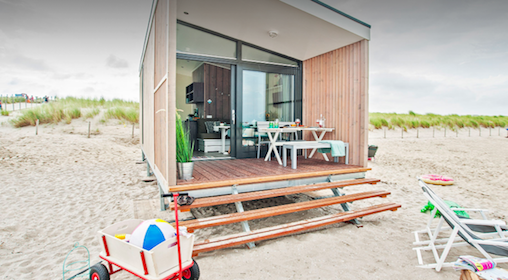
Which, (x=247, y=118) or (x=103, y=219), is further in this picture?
(x=247, y=118)

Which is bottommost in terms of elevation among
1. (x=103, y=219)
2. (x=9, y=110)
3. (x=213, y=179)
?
(x=103, y=219)

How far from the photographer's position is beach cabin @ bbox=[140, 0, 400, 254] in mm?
2869

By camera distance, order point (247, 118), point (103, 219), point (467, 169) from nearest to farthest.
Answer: point (103, 219), point (247, 118), point (467, 169)

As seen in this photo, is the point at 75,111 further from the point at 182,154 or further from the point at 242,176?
the point at 242,176

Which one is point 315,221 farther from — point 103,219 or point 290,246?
point 103,219

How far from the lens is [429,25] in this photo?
1311cm

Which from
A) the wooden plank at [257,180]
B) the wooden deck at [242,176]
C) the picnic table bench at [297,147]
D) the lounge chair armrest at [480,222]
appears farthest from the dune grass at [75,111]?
the lounge chair armrest at [480,222]

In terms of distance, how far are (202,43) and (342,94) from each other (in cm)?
290

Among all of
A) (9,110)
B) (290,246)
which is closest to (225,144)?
(290,246)

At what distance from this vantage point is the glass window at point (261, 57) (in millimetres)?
5258

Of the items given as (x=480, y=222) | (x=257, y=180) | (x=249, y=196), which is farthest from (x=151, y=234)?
(x=480, y=222)

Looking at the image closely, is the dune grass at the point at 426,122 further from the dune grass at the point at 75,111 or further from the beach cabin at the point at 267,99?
the dune grass at the point at 75,111

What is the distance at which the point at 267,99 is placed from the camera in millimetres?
5609

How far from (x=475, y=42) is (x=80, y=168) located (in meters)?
21.8
